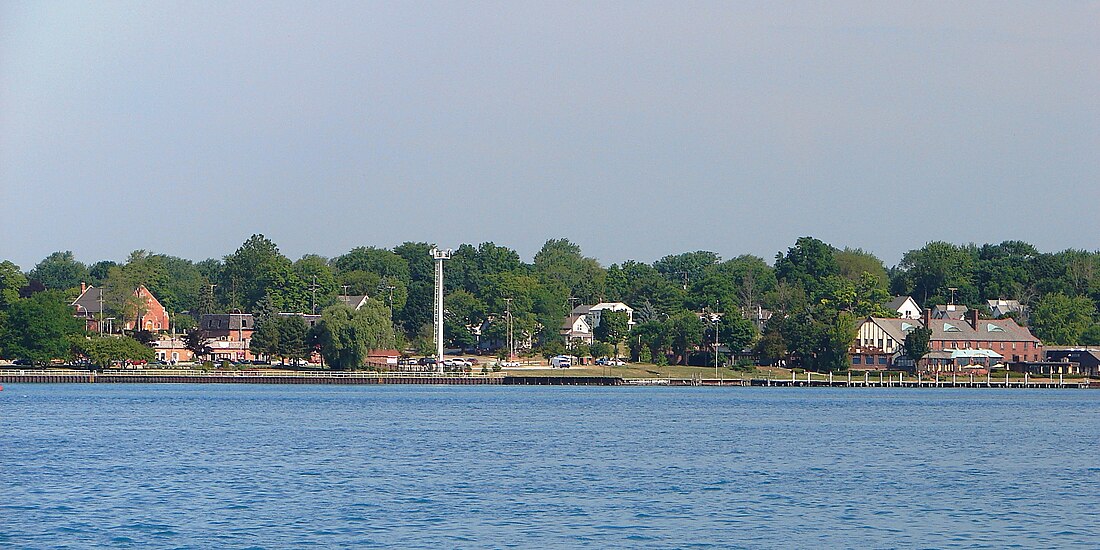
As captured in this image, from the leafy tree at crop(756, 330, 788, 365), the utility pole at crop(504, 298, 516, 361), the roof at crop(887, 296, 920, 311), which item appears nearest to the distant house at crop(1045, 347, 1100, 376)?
the roof at crop(887, 296, 920, 311)

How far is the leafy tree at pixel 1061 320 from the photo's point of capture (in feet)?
499

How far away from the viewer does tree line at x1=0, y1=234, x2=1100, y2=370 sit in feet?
434

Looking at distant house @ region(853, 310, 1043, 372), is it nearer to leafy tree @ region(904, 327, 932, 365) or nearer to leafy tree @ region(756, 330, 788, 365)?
leafy tree @ region(904, 327, 932, 365)

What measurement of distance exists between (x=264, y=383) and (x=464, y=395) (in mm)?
24776

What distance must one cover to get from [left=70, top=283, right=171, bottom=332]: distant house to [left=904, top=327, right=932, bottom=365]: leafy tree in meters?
77.6

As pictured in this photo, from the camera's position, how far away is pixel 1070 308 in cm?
15575

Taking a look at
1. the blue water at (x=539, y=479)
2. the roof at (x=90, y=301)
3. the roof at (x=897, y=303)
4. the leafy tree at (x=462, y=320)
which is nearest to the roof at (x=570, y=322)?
the leafy tree at (x=462, y=320)

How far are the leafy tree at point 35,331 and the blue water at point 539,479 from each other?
41.7m

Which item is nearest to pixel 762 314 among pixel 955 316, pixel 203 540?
pixel 955 316

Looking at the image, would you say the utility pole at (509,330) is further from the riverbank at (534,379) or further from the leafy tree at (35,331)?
the leafy tree at (35,331)

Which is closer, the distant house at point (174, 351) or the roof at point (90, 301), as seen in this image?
the distant house at point (174, 351)

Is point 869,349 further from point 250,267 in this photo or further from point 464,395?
point 250,267

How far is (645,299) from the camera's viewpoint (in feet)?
597

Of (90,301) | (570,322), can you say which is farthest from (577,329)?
(90,301)
